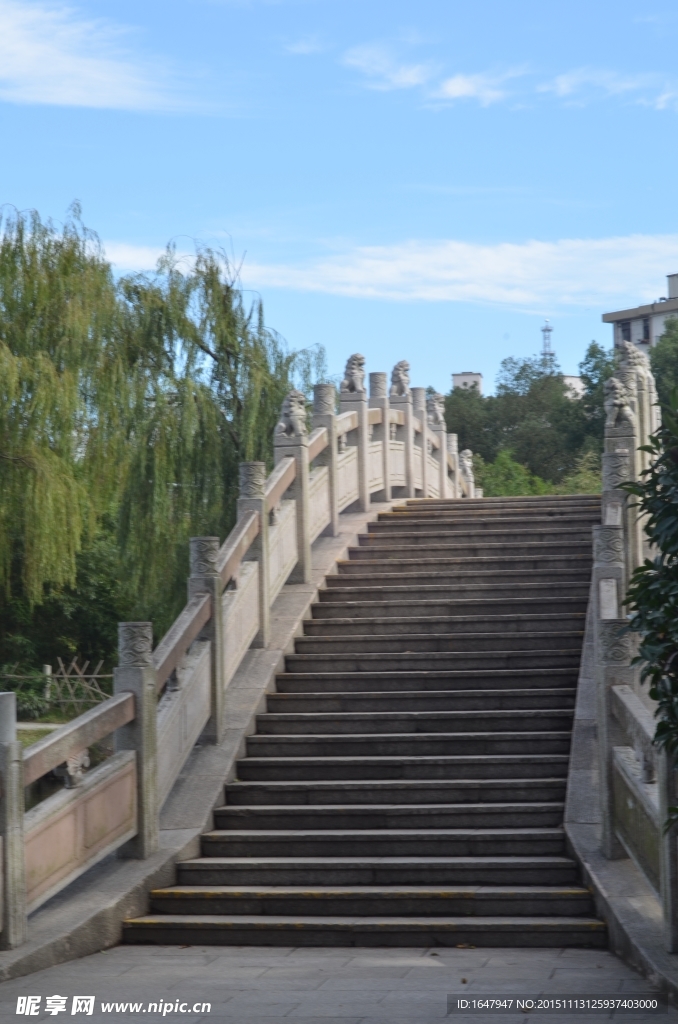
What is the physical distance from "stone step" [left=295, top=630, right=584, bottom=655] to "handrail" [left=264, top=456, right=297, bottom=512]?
125 centimetres

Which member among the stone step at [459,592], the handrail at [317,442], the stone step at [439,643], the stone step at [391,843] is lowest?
the stone step at [391,843]

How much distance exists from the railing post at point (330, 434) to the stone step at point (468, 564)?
0.73 meters

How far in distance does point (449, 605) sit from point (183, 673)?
9.99 ft

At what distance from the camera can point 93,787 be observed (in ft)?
25.5

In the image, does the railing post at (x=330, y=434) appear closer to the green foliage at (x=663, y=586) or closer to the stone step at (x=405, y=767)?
the stone step at (x=405, y=767)

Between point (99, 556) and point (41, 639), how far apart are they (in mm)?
1970

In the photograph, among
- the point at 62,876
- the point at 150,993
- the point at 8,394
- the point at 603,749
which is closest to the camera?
the point at 150,993

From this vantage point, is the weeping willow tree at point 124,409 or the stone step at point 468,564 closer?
the stone step at point 468,564

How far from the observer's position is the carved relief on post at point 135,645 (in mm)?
8461

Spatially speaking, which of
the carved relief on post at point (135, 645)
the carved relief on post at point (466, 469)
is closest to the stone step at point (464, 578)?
the carved relief on post at point (135, 645)

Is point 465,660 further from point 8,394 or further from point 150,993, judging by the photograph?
point 8,394

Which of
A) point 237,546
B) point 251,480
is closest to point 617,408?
point 251,480

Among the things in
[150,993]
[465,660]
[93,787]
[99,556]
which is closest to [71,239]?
[99,556]

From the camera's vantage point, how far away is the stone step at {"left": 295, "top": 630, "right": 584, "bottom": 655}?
35.6 ft
